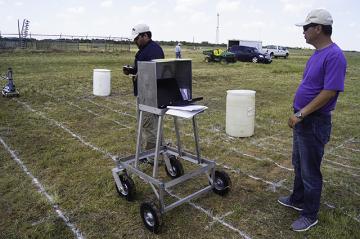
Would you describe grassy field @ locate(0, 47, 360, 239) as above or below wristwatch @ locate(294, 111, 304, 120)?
below

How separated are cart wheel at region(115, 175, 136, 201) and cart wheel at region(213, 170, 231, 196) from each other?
971 millimetres

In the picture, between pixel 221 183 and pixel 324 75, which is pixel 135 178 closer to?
pixel 221 183

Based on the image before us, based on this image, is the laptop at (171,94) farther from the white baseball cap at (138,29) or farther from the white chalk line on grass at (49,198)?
the white chalk line on grass at (49,198)

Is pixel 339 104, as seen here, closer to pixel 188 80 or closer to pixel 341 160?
pixel 341 160

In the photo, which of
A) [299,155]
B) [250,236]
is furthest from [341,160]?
[250,236]

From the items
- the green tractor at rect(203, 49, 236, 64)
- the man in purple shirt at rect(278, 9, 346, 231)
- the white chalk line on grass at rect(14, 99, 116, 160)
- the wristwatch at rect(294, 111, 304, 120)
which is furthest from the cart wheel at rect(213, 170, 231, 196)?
the green tractor at rect(203, 49, 236, 64)

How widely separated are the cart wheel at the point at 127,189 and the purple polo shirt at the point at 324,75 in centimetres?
195

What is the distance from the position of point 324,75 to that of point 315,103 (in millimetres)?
245

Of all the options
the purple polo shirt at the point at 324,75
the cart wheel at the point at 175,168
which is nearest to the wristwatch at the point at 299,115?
the purple polo shirt at the point at 324,75

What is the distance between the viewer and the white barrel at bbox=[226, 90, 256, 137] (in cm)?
621

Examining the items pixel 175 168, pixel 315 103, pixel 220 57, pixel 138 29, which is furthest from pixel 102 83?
pixel 220 57

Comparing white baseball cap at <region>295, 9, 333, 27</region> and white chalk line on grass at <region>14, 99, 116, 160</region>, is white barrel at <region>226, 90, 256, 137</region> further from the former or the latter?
white baseball cap at <region>295, 9, 333, 27</region>

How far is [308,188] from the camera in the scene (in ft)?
10.5

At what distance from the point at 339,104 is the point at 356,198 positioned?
21.9ft
